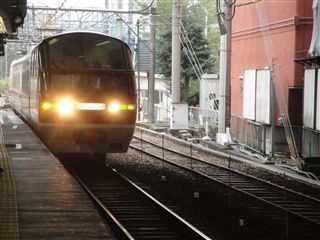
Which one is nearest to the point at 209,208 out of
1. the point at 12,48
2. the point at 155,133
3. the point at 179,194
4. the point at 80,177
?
the point at 179,194

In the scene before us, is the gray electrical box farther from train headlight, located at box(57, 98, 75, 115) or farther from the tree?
train headlight, located at box(57, 98, 75, 115)

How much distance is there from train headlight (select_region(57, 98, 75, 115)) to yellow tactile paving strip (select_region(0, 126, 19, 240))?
2.26 meters

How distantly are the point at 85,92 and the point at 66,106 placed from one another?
1.68ft

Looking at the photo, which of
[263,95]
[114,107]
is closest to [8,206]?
[114,107]

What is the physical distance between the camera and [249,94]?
23.9 metres

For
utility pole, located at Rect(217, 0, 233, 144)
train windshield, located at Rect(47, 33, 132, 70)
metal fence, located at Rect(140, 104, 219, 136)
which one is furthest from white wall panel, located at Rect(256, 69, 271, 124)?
train windshield, located at Rect(47, 33, 132, 70)

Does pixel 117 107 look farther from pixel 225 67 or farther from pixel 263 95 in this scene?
pixel 263 95

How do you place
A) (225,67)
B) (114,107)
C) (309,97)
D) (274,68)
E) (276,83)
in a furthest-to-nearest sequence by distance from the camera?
(274,68) → (276,83) → (225,67) → (309,97) → (114,107)

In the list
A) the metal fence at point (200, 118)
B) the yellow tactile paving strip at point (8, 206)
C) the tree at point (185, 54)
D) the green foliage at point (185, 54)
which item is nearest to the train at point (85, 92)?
the yellow tactile paving strip at point (8, 206)

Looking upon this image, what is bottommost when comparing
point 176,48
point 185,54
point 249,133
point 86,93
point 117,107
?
point 249,133

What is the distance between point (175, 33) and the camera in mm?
28312

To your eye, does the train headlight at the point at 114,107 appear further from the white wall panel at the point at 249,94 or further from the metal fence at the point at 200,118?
the metal fence at the point at 200,118

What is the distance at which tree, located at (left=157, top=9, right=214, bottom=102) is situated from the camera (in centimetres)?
4262

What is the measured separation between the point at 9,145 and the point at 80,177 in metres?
2.48
